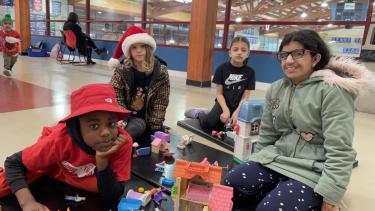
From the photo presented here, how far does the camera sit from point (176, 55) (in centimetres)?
622

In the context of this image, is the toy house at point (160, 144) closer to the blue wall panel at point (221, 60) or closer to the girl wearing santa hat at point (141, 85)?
the girl wearing santa hat at point (141, 85)

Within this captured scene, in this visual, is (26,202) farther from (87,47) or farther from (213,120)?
(87,47)

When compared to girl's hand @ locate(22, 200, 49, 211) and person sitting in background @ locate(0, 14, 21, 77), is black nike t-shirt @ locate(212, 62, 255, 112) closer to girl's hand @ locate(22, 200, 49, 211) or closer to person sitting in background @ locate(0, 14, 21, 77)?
girl's hand @ locate(22, 200, 49, 211)

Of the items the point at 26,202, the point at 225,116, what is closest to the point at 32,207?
the point at 26,202

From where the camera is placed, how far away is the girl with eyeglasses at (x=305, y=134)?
3.78ft

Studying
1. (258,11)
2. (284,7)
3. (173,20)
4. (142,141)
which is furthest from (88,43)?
(142,141)

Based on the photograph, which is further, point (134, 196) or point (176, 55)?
point (176, 55)

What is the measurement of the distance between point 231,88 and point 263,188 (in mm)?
1215

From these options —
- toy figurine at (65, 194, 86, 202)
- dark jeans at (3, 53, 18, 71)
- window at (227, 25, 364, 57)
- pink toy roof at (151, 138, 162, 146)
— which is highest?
window at (227, 25, 364, 57)

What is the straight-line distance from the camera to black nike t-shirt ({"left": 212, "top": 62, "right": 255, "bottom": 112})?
2.45 meters

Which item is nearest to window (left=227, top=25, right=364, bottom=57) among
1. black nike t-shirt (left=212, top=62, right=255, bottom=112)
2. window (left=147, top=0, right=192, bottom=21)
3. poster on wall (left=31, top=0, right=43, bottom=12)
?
window (left=147, top=0, right=192, bottom=21)

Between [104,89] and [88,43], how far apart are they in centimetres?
645

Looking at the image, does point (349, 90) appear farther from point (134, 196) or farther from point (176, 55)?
point (176, 55)

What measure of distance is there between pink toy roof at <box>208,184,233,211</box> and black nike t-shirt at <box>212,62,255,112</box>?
5.23ft
